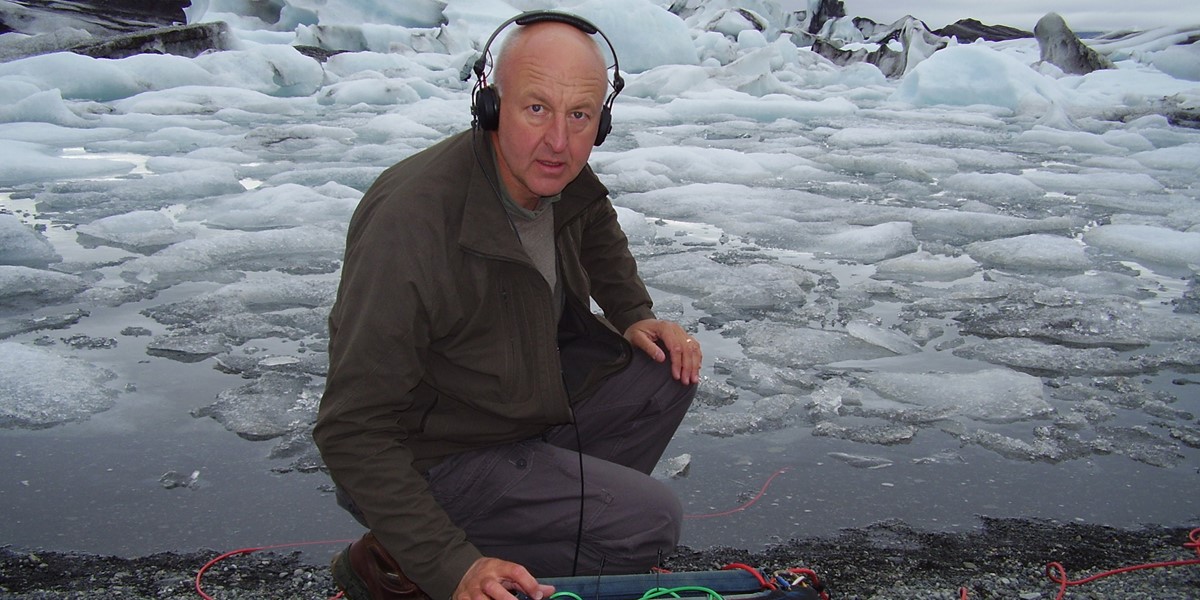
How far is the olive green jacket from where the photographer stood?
5.24 ft

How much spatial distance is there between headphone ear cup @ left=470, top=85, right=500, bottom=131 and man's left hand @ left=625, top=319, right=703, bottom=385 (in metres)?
0.64

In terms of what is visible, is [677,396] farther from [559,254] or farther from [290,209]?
[290,209]

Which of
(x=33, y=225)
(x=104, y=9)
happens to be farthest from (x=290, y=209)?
(x=104, y=9)

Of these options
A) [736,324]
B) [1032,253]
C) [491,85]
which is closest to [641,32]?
[1032,253]

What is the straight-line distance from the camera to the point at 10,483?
2.54 m

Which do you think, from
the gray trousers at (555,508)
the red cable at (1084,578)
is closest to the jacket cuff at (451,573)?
the gray trousers at (555,508)

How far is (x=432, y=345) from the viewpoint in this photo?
1783mm

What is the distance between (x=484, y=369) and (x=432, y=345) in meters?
0.10

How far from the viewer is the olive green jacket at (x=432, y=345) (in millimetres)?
1599

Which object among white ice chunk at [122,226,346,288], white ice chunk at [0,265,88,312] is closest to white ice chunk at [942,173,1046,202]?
white ice chunk at [122,226,346,288]

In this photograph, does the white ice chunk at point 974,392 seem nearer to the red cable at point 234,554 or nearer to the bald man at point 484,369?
the bald man at point 484,369

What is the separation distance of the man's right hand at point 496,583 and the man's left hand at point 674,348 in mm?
755

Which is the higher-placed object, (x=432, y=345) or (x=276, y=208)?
(x=432, y=345)

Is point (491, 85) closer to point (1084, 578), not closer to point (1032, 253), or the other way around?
point (1084, 578)
